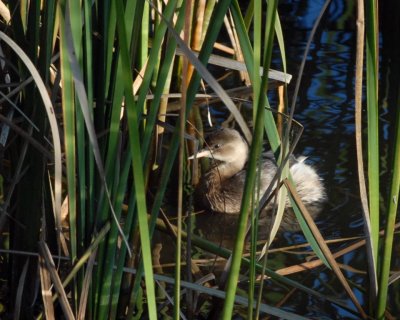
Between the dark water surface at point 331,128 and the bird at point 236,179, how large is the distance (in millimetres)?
67

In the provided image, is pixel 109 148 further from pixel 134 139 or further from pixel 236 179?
pixel 236 179

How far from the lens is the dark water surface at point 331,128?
3291 mm

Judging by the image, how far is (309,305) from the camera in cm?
311

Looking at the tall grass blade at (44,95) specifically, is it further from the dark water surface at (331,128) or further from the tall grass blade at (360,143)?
the dark water surface at (331,128)

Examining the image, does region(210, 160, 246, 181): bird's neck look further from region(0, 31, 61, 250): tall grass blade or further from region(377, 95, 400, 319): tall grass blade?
region(0, 31, 61, 250): tall grass blade

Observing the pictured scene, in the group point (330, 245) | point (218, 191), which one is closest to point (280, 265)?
point (330, 245)

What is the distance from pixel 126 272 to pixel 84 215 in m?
0.32

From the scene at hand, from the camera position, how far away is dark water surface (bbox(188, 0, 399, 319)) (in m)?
3.29

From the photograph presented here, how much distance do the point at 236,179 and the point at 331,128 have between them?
0.58m

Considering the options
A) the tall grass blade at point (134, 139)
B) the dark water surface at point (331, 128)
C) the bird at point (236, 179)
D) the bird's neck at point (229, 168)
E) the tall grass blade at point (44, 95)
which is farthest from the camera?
the bird's neck at point (229, 168)

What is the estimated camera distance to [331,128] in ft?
15.7

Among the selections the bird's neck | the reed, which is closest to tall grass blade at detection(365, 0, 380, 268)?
the reed

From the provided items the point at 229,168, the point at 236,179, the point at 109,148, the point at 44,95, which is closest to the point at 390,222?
the point at 109,148

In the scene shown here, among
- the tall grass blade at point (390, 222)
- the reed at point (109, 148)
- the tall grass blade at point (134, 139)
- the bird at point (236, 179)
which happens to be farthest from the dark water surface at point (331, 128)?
the tall grass blade at point (134, 139)
